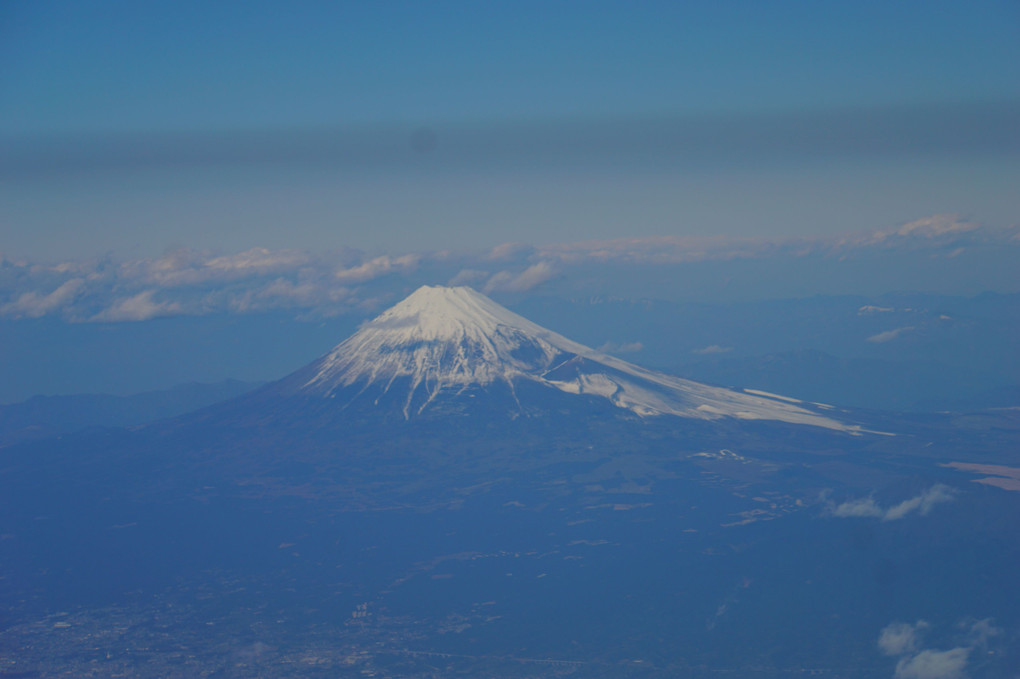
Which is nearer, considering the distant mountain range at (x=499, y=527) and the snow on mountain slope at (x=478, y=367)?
Answer: the distant mountain range at (x=499, y=527)

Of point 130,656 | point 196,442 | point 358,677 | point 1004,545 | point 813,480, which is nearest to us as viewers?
point 358,677

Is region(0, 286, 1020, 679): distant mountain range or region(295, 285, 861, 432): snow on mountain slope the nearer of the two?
region(0, 286, 1020, 679): distant mountain range

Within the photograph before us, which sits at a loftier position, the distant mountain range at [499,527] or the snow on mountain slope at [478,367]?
the snow on mountain slope at [478,367]

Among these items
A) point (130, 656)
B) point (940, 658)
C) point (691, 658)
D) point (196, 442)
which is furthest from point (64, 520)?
point (940, 658)

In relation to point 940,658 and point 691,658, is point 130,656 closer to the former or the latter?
point 691,658

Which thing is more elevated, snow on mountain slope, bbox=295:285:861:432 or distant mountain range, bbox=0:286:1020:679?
snow on mountain slope, bbox=295:285:861:432

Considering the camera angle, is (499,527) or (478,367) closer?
(499,527)

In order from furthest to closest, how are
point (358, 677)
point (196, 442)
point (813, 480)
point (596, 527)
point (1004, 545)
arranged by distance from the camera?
1. point (196, 442)
2. point (813, 480)
3. point (596, 527)
4. point (1004, 545)
5. point (358, 677)

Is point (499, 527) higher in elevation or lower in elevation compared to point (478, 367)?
lower
